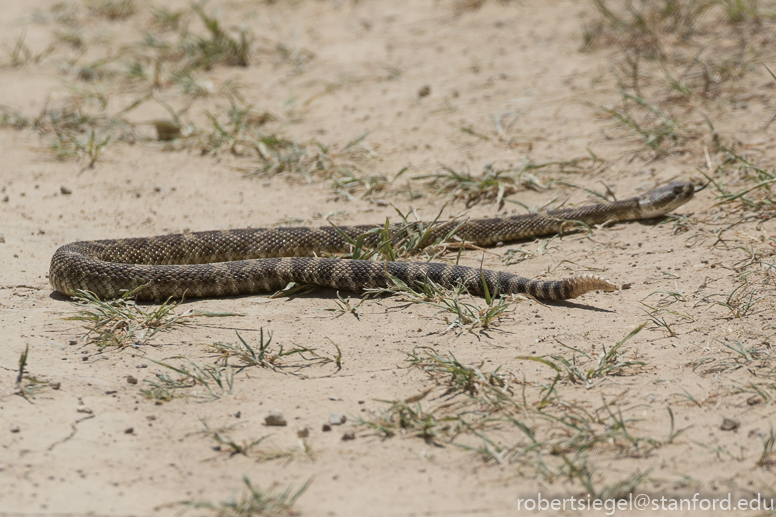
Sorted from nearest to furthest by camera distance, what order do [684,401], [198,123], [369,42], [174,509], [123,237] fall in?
1. [174,509]
2. [684,401]
3. [123,237]
4. [198,123]
5. [369,42]

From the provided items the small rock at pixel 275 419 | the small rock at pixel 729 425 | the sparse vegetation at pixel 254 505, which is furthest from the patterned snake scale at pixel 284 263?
the sparse vegetation at pixel 254 505

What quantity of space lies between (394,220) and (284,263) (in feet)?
5.34

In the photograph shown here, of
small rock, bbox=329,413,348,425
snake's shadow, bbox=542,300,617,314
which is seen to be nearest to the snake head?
snake's shadow, bbox=542,300,617,314

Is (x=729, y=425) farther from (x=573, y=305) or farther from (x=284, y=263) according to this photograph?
(x=284, y=263)

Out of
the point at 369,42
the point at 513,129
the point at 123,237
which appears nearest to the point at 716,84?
the point at 513,129

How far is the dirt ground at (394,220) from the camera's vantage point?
367 cm

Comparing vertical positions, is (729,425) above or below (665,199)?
below

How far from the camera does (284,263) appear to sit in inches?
235

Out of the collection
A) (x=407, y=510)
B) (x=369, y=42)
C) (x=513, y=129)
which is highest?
(x=369, y=42)

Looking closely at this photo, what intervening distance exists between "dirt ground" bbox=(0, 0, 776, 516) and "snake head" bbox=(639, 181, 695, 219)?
140 millimetres

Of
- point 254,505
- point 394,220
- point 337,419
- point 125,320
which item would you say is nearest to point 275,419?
point 337,419

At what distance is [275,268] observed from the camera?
19.5 ft

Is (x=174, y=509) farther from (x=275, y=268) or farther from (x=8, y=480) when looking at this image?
(x=275, y=268)

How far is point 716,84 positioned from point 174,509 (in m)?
7.73
